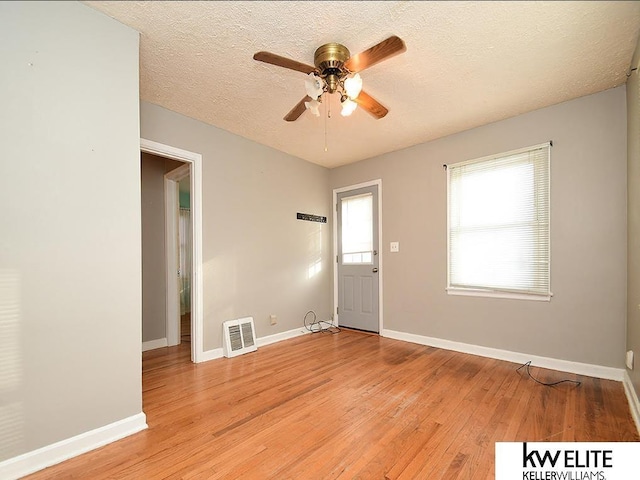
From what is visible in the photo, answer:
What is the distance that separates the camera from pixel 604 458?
1.57m

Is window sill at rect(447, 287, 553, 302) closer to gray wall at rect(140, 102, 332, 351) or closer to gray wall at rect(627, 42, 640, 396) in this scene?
gray wall at rect(627, 42, 640, 396)

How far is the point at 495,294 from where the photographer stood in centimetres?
321

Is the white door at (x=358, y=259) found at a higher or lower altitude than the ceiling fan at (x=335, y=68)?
lower

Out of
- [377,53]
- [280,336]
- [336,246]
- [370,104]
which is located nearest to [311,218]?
[336,246]

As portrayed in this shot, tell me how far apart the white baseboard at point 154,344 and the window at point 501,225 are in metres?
3.80

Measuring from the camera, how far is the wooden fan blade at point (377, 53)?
1.58m

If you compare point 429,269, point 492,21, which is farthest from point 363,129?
point 429,269

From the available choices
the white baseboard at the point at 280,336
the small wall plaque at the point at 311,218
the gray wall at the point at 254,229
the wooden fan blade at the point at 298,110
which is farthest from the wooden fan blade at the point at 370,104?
the white baseboard at the point at 280,336

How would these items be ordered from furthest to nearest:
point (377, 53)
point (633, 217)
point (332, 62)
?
point (633, 217)
point (332, 62)
point (377, 53)

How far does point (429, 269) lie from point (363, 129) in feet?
6.45

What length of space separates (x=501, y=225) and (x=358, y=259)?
201 cm

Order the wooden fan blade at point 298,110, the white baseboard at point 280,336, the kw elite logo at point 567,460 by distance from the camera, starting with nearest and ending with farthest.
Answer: the kw elite logo at point 567,460 → the wooden fan blade at point 298,110 → the white baseboard at point 280,336

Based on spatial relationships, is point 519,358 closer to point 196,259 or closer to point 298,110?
point 298,110

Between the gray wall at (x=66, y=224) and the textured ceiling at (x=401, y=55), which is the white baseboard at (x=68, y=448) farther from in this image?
the textured ceiling at (x=401, y=55)
